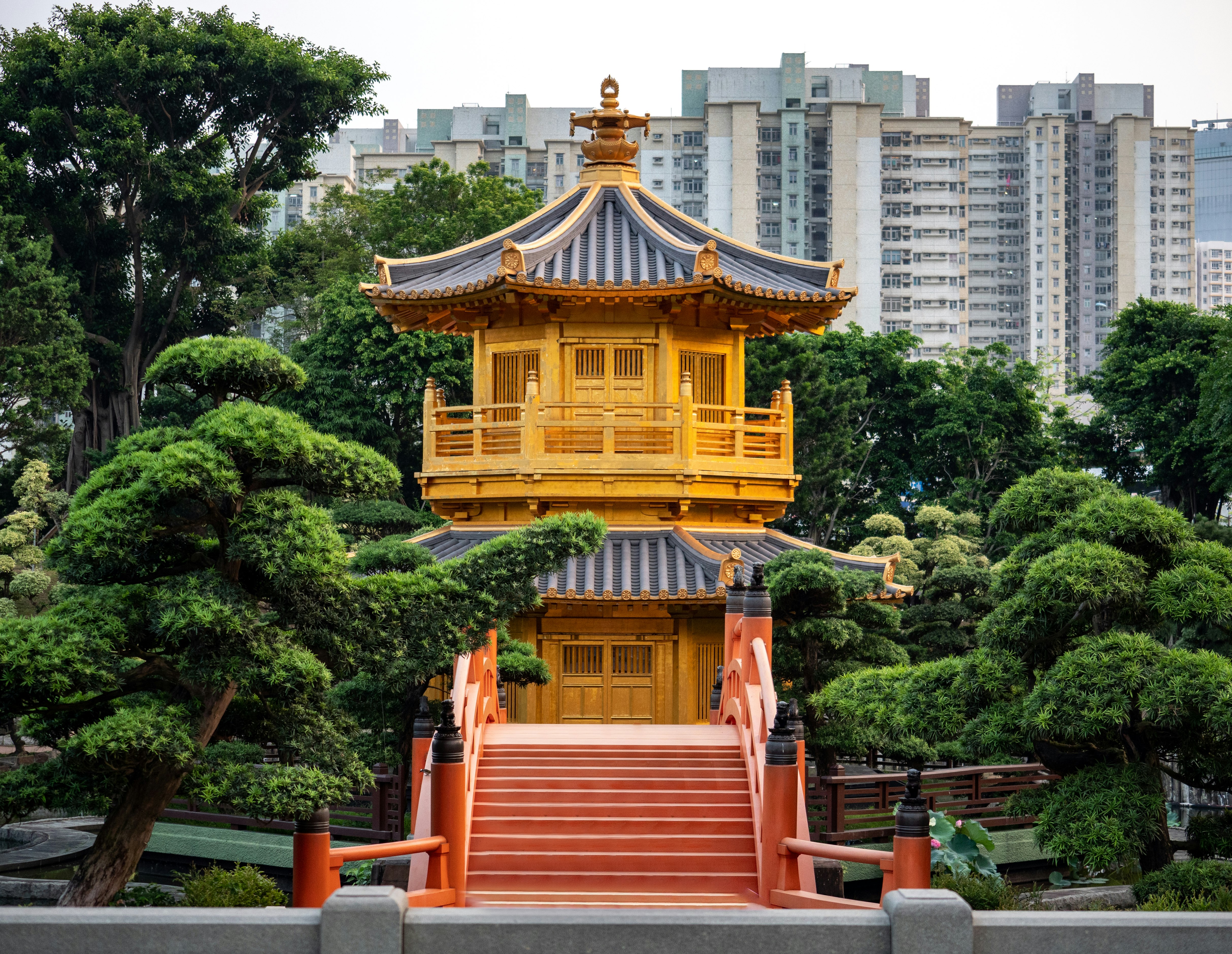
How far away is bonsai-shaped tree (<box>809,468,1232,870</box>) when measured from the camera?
9.91m

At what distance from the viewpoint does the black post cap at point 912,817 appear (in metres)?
9.18

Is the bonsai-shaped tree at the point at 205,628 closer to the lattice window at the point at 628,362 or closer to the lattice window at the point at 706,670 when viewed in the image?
the lattice window at the point at 706,670

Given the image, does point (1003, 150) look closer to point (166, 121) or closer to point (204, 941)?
point (166, 121)

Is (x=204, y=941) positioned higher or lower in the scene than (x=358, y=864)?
higher

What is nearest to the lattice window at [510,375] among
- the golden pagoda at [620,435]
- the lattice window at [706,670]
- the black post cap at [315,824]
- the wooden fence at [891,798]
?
the golden pagoda at [620,435]

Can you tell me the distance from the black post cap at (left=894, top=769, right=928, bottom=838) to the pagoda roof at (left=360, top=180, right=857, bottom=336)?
8508 mm

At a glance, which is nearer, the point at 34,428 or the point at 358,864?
the point at 358,864

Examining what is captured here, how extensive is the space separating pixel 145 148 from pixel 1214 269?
116288mm

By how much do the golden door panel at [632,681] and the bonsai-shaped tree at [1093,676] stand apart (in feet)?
17.2

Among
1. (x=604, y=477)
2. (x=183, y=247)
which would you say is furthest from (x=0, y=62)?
(x=604, y=477)

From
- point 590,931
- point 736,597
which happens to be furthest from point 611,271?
point 590,931

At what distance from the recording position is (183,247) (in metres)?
36.2

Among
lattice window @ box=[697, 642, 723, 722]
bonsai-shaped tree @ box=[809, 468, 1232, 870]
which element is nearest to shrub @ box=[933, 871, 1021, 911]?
bonsai-shaped tree @ box=[809, 468, 1232, 870]

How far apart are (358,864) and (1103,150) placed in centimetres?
8603
